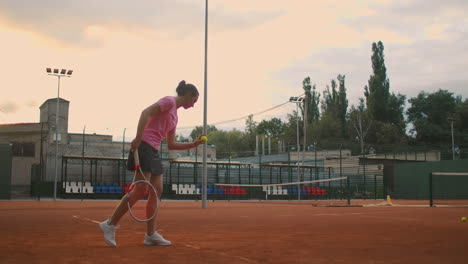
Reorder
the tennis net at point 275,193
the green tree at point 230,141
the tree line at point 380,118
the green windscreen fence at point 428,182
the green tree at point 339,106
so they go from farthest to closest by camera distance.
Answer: the green tree at point 230,141 → the green tree at point 339,106 → the tree line at point 380,118 → the tennis net at point 275,193 → the green windscreen fence at point 428,182

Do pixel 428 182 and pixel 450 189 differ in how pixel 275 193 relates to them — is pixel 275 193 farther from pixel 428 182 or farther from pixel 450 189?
pixel 450 189

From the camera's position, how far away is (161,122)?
16.5 ft

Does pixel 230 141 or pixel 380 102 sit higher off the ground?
pixel 380 102

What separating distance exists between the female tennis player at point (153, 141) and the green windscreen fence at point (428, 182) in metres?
30.6

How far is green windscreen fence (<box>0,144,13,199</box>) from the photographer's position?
3004 cm

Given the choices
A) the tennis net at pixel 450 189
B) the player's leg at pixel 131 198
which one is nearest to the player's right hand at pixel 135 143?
the player's leg at pixel 131 198

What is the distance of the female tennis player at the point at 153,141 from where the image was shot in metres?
4.71

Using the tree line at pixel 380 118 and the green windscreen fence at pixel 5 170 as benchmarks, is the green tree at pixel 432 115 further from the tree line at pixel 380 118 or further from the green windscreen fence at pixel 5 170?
the green windscreen fence at pixel 5 170

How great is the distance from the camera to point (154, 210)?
4906 mm

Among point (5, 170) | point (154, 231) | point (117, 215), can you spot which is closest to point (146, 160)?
point (117, 215)

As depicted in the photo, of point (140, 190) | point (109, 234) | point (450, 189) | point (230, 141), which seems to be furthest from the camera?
point (230, 141)

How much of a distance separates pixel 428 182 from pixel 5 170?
30.2 metres

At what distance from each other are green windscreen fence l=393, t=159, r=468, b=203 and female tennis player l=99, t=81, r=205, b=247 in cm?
Answer: 3059

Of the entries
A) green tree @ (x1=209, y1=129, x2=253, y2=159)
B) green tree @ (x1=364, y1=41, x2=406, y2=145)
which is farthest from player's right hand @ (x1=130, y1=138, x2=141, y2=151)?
green tree @ (x1=209, y1=129, x2=253, y2=159)
